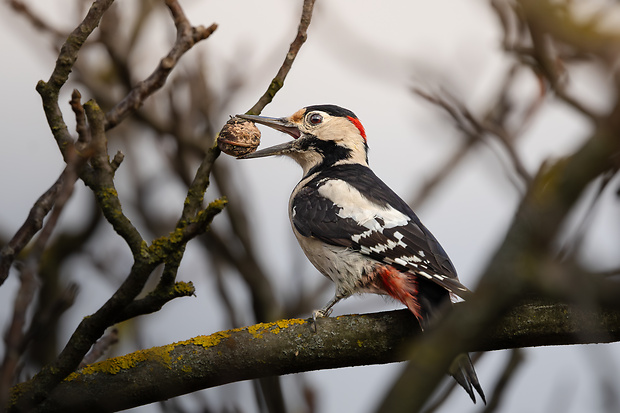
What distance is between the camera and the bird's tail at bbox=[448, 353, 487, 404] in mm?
3072

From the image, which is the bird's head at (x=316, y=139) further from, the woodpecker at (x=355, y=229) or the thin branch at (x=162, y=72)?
the thin branch at (x=162, y=72)

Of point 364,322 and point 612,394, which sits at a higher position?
→ point 364,322

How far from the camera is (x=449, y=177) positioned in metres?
5.21

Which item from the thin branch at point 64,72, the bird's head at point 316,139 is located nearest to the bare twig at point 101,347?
the thin branch at point 64,72

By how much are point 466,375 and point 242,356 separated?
39.9 inches

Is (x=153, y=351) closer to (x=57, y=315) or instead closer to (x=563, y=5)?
(x=57, y=315)

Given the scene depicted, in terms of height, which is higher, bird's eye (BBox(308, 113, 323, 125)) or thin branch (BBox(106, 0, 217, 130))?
bird's eye (BBox(308, 113, 323, 125))

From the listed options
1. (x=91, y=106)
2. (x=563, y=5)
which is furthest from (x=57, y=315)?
(x=563, y=5)

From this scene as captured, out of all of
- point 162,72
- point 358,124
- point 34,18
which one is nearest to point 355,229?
point 358,124

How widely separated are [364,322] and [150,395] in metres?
0.91

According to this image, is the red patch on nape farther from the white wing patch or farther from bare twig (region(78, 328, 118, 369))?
bare twig (region(78, 328, 118, 369))

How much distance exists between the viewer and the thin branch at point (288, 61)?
2.74 metres

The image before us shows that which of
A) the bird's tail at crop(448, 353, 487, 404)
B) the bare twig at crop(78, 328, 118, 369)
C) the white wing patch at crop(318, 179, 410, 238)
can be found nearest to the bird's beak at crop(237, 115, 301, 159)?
the white wing patch at crop(318, 179, 410, 238)

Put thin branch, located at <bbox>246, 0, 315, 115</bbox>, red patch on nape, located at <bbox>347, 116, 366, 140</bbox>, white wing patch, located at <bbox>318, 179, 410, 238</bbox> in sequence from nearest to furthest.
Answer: thin branch, located at <bbox>246, 0, 315, 115</bbox> → white wing patch, located at <bbox>318, 179, 410, 238</bbox> → red patch on nape, located at <bbox>347, 116, 366, 140</bbox>
